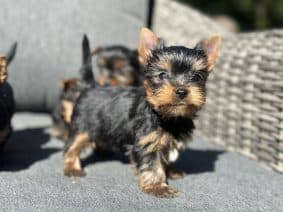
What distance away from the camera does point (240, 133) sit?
539 centimetres

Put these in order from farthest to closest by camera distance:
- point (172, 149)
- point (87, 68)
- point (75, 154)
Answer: point (87, 68) → point (75, 154) → point (172, 149)

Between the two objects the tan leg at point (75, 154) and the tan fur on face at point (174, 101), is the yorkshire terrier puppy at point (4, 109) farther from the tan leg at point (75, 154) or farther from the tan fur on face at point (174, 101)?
the tan fur on face at point (174, 101)

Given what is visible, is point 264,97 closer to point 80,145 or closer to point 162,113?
point 162,113

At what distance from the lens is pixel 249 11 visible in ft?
48.6

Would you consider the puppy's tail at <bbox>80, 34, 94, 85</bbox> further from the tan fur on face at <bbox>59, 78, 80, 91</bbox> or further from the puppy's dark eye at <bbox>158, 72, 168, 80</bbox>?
the puppy's dark eye at <bbox>158, 72, 168, 80</bbox>

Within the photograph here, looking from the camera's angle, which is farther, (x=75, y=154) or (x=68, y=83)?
(x=68, y=83)

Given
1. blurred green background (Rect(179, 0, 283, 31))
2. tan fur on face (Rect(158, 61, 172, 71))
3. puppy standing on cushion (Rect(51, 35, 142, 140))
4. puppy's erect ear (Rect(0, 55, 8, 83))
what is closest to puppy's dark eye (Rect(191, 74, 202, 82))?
tan fur on face (Rect(158, 61, 172, 71))

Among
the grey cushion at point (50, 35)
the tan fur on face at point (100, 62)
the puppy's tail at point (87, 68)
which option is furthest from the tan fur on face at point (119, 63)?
the puppy's tail at point (87, 68)

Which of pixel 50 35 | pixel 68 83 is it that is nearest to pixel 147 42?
pixel 68 83

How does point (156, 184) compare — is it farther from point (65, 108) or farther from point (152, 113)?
point (65, 108)

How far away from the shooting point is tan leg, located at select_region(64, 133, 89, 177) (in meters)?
4.48

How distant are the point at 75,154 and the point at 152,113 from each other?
0.90 m

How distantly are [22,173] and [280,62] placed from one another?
2495mm

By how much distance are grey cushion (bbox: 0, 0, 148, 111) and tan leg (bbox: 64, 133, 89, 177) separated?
173 centimetres
